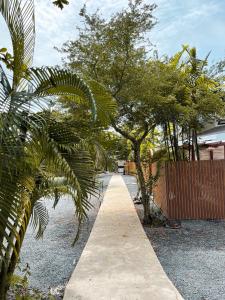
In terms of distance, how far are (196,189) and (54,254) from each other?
167 inches

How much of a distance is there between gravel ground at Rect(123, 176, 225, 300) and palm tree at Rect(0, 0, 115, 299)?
2230 mm

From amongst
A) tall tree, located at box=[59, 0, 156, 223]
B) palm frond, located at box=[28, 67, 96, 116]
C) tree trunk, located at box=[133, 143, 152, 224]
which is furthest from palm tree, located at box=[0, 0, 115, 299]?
tree trunk, located at box=[133, 143, 152, 224]

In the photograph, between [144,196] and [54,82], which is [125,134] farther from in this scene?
[54,82]

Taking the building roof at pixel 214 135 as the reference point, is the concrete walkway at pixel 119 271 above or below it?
below

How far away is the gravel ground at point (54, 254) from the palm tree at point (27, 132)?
80 cm

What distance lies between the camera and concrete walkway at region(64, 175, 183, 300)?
3.61 meters

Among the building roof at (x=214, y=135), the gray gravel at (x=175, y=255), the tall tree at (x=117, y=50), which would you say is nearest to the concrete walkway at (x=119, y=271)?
the gray gravel at (x=175, y=255)

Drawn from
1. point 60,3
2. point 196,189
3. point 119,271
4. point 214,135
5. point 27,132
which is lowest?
point 119,271

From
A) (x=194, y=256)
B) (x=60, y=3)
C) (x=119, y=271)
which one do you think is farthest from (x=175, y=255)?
(x=60, y=3)

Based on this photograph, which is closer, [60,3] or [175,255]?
[60,3]

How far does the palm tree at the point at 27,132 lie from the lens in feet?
Result: 7.18

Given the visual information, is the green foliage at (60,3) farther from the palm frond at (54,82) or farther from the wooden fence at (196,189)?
the wooden fence at (196,189)

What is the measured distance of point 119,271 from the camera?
4.39m

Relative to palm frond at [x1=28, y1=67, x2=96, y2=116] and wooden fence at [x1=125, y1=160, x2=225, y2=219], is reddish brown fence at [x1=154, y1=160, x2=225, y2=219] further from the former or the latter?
palm frond at [x1=28, y1=67, x2=96, y2=116]
